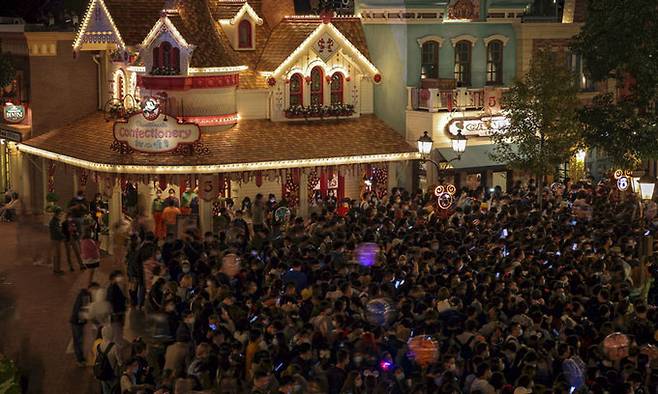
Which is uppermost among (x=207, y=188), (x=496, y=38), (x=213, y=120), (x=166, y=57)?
(x=496, y=38)

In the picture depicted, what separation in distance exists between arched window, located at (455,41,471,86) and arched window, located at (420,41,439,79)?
75cm

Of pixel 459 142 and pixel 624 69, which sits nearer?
pixel 459 142

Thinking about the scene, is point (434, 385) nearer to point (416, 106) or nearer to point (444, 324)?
point (444, 324)

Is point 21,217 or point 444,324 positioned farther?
point 21,217

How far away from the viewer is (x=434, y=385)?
1627cm

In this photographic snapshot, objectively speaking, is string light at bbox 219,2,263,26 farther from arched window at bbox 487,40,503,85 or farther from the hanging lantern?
the hanging lantern

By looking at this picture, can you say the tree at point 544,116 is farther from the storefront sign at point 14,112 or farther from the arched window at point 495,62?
the storefront sign at point 14,112

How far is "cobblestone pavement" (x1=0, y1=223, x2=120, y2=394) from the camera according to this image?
20.9m

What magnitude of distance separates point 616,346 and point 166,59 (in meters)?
18.5

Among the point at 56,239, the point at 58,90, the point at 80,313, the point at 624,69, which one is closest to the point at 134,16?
the point at 58,90

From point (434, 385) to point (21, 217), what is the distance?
24.5 metres

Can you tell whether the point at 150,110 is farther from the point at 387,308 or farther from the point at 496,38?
the point at 387,308

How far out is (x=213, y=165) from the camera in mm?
31594

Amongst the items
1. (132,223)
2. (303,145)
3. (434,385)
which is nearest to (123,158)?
(132,223)
